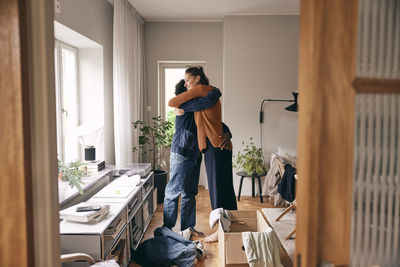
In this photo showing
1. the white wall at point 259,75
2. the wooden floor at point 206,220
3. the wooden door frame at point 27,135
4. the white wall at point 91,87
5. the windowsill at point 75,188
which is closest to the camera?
the wooden door frame at point 27,135

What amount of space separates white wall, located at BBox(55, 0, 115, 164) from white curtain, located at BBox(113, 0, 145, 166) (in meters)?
0.13

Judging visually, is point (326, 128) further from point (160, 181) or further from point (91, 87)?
point (160, 181)

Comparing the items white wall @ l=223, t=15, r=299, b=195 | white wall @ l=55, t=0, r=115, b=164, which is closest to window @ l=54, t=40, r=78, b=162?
white wall @ l=55, t=0, r=115, b=164

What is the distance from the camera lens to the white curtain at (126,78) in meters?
3.80

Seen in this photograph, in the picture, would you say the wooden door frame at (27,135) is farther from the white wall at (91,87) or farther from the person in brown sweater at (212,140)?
the white wall at (91,87)

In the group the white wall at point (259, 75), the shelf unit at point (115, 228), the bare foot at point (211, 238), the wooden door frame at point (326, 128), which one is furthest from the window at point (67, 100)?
the wooden door frame at point (326, 128)

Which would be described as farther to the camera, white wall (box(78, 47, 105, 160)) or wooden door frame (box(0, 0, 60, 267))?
white wall (box(78, 47, 105, 160))

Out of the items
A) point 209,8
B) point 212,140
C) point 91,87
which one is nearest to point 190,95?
point 212,140

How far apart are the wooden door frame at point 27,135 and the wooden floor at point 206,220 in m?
1.88

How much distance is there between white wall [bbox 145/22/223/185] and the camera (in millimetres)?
5055

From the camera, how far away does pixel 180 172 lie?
310 cm

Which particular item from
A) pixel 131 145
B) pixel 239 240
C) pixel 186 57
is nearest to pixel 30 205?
pixel 239 240

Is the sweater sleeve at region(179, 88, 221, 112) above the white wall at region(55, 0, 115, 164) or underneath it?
underneath

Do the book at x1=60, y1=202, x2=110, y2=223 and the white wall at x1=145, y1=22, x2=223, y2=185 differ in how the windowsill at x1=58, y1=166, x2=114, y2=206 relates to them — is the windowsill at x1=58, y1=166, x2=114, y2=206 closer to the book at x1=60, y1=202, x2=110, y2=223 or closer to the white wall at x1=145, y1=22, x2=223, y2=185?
the book at x1=60, y1=202, x2=110, y2=223
